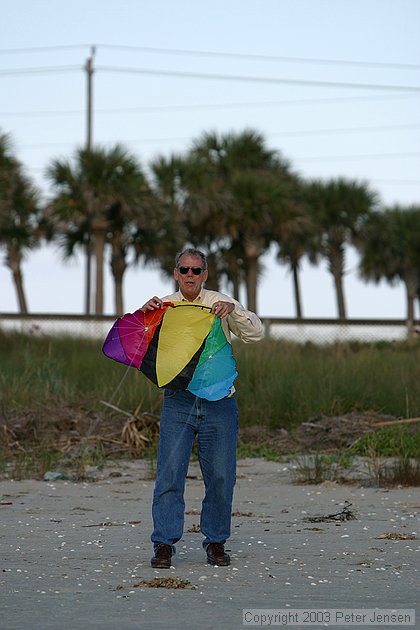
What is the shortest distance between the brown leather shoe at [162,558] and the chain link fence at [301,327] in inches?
786

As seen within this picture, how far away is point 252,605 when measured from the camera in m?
5.86

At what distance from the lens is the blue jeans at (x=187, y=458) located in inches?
271

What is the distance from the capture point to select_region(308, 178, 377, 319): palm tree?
1965 inches

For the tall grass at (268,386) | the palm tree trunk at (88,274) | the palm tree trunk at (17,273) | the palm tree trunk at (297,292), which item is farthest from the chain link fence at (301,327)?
the palm tree trunk at (297,292)

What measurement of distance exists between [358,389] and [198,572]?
8915 mm

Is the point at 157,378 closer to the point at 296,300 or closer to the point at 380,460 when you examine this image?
the point at 380,460

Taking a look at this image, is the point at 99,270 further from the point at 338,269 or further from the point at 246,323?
the point at 246,323

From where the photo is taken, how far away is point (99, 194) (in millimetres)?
38938

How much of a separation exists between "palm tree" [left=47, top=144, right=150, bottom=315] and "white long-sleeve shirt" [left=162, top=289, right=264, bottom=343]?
32.0m

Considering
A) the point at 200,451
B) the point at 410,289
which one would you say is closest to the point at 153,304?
the point at 200,451

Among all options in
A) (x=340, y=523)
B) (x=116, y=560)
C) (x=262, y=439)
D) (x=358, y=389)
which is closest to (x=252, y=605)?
(x=116, y=560)

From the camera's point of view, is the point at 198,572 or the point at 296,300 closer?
the point at 198,572

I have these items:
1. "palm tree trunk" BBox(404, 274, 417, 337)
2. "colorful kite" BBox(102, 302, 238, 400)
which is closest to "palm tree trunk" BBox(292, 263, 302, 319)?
"palm tree trunk" BBox(404, 274, 417, 337)

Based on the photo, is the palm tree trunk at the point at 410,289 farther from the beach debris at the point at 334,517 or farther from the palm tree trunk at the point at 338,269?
the beach debris at the point at 334,517
